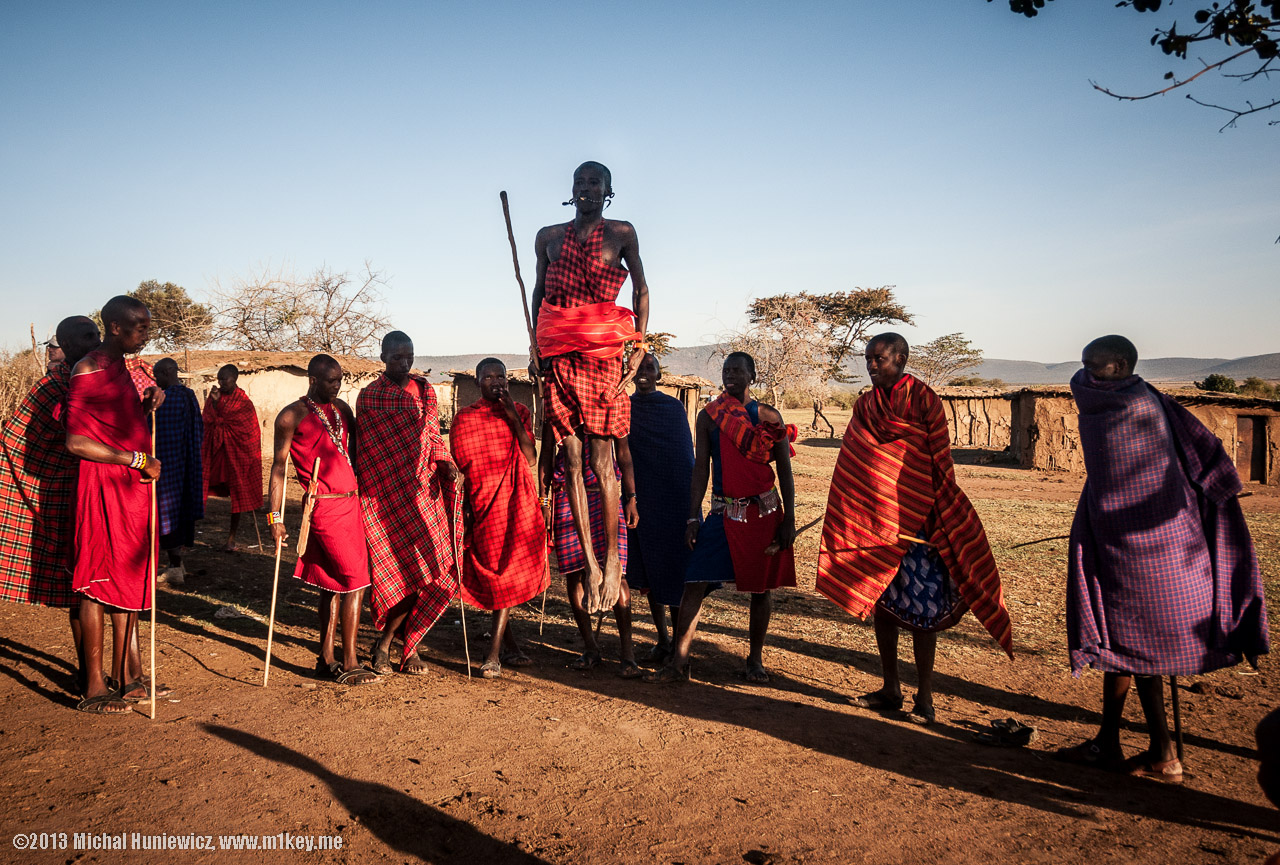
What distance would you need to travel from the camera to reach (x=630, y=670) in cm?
507

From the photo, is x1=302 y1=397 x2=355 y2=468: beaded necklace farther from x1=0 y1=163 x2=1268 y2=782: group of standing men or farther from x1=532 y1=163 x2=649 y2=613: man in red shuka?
x1=532 y1=163 x2=649 y2=613: man in red shuka

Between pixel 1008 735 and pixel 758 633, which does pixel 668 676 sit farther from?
pixel 1008 735

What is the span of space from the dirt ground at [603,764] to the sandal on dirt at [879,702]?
87 millimetres

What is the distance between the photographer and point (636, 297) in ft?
15.1

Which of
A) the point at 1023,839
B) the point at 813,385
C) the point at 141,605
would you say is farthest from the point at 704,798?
the point at 813,385

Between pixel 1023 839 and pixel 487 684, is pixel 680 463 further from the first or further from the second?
pixel 1023 839

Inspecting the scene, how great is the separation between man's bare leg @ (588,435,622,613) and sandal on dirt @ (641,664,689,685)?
2.35 feet

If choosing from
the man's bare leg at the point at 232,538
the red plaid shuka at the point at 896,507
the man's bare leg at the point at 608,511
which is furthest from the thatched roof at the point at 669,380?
the red plaid shuka at the point at 896,507

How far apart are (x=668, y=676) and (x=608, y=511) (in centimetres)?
120

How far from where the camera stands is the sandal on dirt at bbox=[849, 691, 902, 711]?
15.1ft

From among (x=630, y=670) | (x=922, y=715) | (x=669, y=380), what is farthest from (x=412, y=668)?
(x=669, y=380)

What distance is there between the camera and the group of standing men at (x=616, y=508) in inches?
150

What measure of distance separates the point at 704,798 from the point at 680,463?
103 inches

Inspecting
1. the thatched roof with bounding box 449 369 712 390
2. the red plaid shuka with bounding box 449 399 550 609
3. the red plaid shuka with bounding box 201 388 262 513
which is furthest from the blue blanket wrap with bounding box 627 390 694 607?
the thatched roof with bounding box 449 369 712 390
